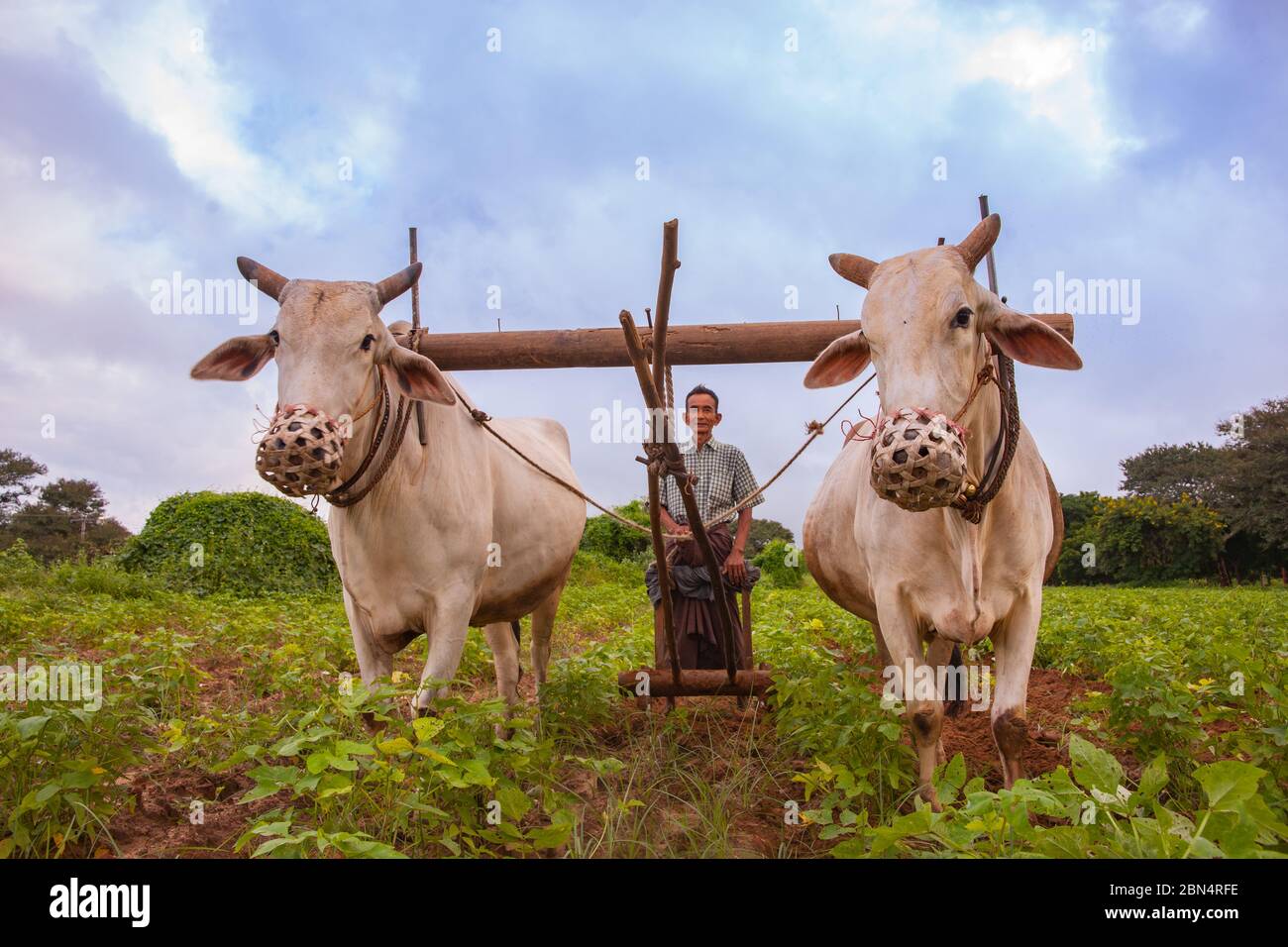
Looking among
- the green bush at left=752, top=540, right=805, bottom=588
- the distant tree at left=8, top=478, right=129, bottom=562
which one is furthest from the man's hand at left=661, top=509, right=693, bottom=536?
the distant tree at left=8, top=478, right=129, bottom=562

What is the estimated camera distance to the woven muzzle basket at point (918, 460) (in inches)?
108

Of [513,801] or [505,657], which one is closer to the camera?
[513,801]

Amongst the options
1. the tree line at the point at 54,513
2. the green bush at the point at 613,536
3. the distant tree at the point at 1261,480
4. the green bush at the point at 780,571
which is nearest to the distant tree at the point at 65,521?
the tree line at the point at 54,513

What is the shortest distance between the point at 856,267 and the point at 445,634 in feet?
7.56

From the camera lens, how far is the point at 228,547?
13.8 meters

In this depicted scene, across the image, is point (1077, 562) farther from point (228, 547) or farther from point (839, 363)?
point (839, 363)

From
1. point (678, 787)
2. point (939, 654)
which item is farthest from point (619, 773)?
point (939, 654)

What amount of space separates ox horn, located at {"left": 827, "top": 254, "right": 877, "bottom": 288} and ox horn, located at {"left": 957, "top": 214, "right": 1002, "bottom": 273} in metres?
0.35

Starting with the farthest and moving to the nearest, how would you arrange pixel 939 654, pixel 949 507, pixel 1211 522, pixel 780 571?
pixel 1211 522 → pixel 780 571 → pixel 939 654 → pixel 949 507

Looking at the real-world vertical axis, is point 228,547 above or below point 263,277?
below

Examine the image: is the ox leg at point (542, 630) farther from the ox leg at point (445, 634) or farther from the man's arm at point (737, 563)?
the ox leg at point (445, 634)

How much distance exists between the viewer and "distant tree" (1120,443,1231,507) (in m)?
35.9
